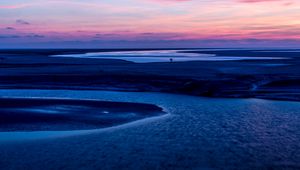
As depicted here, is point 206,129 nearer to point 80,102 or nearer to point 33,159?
point 33,159

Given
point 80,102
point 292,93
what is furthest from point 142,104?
point 292,93

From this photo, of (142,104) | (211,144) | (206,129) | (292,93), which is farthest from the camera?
(292,93)

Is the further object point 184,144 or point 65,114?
point 65,114

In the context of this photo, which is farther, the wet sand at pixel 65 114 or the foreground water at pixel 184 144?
the wet sand at pixel 65 114

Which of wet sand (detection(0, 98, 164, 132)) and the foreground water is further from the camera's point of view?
wet sand (detection(0, 98, 164, 132))

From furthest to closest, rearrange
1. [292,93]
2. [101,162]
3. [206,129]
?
[292,93]
[206,129]
[101,162]

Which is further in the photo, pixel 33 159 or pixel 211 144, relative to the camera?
pixel 211 144
